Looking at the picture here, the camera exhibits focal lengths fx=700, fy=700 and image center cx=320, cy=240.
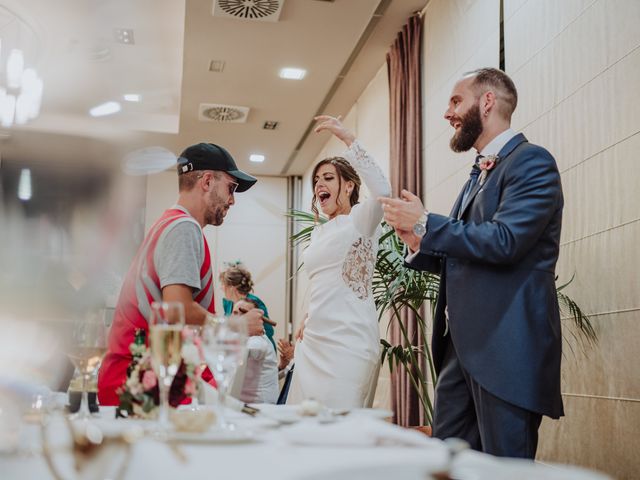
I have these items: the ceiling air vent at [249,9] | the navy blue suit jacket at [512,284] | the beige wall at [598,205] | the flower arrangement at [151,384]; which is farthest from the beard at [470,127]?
the ceiling air vent at [249,9]

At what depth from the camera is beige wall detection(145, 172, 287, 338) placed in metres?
9.59

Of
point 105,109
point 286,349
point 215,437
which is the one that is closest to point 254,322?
point 215,437

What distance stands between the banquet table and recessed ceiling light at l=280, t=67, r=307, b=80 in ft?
17.5

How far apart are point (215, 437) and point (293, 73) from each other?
5488mm

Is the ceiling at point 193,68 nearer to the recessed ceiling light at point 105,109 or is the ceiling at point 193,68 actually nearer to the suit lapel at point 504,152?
Result: the recessed ceiling light at point 105,109

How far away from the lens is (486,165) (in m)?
1.98

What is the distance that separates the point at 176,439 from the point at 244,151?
772cm

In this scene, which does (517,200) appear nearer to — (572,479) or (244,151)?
(572,479)

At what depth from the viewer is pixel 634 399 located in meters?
2.48

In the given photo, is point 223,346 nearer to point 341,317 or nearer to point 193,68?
point 341,317

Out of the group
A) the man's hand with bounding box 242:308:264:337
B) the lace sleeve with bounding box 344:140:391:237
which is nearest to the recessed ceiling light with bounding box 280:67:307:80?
the lace sleeve with bounding box 344:140:391:237

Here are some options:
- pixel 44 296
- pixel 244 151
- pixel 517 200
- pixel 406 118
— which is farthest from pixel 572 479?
pixel 244 151

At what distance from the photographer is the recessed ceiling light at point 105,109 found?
7809mm

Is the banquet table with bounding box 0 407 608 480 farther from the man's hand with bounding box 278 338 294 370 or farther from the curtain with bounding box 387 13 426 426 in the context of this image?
the curtain with bounding box 387 13 426 426
